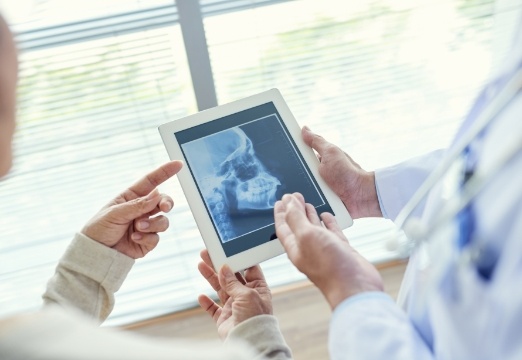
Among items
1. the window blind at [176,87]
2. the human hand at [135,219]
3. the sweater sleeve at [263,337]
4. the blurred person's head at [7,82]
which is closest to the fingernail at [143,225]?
the human hand at [135,219]

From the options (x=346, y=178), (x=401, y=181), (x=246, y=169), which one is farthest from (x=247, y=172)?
(x=401, y=181)

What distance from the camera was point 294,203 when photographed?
91 centimetres

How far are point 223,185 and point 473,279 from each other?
54cm

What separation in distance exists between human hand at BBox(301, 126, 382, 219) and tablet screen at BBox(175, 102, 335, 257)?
4 centimetres

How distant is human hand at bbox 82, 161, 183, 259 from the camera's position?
1.03m

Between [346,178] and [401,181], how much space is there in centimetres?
12

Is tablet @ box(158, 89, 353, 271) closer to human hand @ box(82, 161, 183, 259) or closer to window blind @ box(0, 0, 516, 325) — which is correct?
human hand @ box(82, 161, 183, 259)

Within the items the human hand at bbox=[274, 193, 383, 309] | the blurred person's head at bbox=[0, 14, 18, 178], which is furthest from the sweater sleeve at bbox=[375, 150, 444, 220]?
the blurred person's head at bbox=[0, 14, 18, 178]

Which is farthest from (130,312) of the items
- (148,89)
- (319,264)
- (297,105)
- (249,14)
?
(319,264)

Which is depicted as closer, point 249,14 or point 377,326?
point 377,326

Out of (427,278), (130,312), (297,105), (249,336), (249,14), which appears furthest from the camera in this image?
(130,312)

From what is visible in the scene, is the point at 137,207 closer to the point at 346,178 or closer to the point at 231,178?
the point at 231,178

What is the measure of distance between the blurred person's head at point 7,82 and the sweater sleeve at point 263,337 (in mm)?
464

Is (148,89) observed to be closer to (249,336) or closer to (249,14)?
(249,14)
